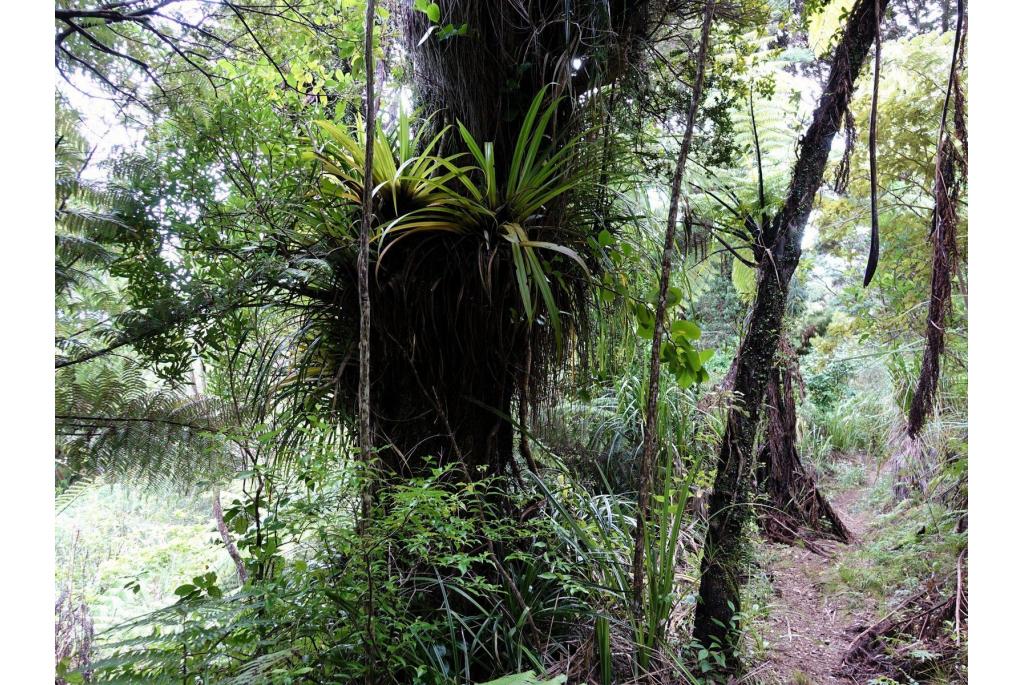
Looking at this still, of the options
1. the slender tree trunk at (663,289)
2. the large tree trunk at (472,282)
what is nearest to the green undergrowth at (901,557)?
the slender tree trunk at (663,289)

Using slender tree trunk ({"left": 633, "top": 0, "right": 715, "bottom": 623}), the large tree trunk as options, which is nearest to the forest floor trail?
slender tree trunk ({"left": 633, "top": 0, "right": 715, "bottom": 623})

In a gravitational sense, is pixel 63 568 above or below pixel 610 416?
below

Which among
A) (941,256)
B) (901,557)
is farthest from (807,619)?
(941,256)

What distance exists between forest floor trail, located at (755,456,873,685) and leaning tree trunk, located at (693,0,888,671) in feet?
0.79

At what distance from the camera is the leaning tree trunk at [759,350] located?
5.03ft

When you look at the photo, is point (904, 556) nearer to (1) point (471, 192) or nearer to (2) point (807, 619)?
(2) point (807, 619)

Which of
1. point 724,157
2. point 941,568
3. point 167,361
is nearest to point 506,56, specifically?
point 724,157

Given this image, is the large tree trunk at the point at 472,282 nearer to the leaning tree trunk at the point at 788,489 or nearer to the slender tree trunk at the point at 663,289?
the slender tree trunk at the point at 663,289

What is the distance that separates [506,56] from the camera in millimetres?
1405

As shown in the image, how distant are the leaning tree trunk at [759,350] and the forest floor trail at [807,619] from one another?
0.79 feet

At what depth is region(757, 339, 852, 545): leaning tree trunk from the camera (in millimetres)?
2787

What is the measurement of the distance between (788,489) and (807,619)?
92 cm

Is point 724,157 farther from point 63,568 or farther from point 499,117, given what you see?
point 63,568
